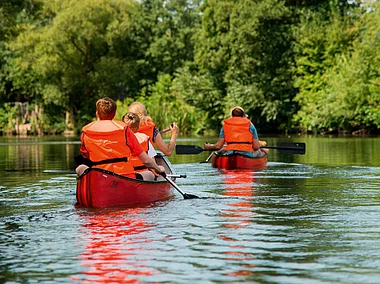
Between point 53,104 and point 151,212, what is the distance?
61901 mm

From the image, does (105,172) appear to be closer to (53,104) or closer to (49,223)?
(49,223)

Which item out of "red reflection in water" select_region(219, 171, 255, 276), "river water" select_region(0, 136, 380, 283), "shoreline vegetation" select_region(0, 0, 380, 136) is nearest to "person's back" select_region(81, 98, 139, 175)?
"river water" select_region(0, 136, 380, 283)

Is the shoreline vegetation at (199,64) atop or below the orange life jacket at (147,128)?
atop

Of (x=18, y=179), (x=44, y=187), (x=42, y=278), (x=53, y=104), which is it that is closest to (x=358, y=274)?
(x=42, y=278)

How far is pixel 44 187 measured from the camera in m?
16.7

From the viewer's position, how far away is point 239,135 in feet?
69.6

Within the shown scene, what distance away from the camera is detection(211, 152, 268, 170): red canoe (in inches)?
Result: 836

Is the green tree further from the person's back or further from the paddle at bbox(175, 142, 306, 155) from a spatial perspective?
the person's back

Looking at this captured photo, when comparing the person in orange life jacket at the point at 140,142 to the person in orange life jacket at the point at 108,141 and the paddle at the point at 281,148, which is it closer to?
the person in orange life jacket at the point at 108,141

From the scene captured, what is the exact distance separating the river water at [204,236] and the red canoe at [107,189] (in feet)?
0.68

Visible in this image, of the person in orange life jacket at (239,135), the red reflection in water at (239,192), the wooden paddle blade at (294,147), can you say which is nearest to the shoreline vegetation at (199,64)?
the wooden paddle blade at (294,147)

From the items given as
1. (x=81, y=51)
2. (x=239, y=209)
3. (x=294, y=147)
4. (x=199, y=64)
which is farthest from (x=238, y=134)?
(x=81, y=51)

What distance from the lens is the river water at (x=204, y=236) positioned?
7.64 meters

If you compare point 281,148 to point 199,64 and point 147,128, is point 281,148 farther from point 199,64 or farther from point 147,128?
point 199,64
